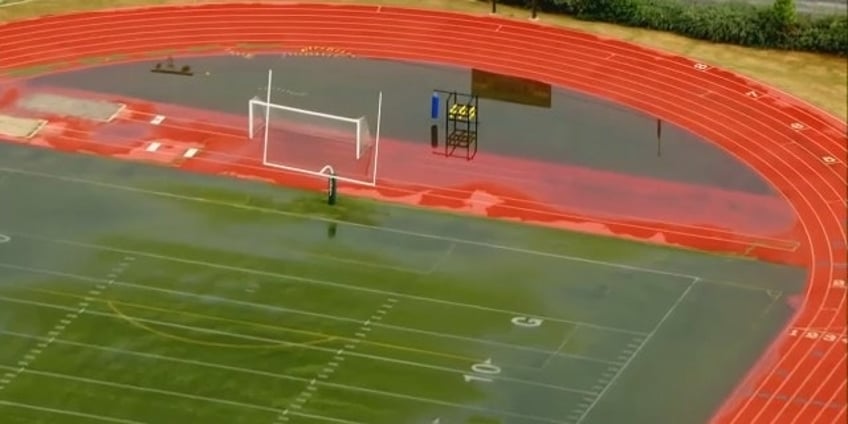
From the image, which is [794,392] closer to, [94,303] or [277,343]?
[277,343]

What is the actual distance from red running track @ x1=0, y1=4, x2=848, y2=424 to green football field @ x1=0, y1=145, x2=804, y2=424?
2.93m

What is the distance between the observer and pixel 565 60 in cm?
4247

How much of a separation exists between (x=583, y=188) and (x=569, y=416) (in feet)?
26.1

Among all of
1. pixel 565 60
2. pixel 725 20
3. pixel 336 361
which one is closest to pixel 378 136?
pixel 565 60

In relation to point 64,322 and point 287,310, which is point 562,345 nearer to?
point 287,310

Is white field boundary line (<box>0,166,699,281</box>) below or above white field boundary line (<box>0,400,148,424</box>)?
above

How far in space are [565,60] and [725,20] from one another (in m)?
3.79

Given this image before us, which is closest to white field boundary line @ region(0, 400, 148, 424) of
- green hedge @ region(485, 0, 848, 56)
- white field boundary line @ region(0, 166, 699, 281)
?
white field boundary line @ region(0, 166, 699, 281)

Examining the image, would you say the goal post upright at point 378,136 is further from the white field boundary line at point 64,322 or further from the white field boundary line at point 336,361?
the white field boundary line at point 64,322

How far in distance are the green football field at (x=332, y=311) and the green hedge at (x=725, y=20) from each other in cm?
816

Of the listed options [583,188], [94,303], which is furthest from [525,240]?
[94,303]

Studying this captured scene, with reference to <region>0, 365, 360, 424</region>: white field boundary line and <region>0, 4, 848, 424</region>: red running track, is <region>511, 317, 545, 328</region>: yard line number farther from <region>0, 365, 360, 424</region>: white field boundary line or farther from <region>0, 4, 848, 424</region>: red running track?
<region>0, 4, 848, 424</region>: red running track

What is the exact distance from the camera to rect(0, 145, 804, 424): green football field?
30.6m

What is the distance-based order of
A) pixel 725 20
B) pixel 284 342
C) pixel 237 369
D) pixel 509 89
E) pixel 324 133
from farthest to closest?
pixel 725 20 → pixel 509 89 → pixel 324 133 → pixel 284 342 → pixel 237 369
